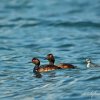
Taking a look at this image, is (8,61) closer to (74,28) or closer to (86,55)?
(86,55)

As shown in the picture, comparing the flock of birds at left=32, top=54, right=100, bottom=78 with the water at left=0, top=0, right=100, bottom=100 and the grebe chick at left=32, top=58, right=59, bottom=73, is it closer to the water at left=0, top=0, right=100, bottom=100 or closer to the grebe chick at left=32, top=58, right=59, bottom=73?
the grebe chick at left=32, top=58, right=59, bottom=73

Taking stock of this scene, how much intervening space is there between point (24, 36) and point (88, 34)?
3.02m

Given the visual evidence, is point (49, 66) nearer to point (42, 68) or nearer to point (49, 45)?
point (42, 68)

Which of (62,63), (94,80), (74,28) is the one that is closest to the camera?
(94,80)

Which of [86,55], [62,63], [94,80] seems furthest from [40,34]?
[94,80]

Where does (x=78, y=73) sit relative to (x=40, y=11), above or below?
below

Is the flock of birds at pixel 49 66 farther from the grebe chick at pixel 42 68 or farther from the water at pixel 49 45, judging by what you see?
the water at pixel 49 45

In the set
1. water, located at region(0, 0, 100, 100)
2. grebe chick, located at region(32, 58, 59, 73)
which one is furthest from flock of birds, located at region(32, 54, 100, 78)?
water, located at region(0, 0, 100, 100)

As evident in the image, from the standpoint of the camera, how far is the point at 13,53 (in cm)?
2609

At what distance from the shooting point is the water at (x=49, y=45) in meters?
19.6

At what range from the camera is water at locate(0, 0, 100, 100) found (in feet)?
64.4

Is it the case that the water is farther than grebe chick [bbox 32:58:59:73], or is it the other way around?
grebe chick [bbox 32:58:59:73]

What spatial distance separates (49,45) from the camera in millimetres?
28234

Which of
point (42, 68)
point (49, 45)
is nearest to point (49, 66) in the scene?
point (42, 68)
